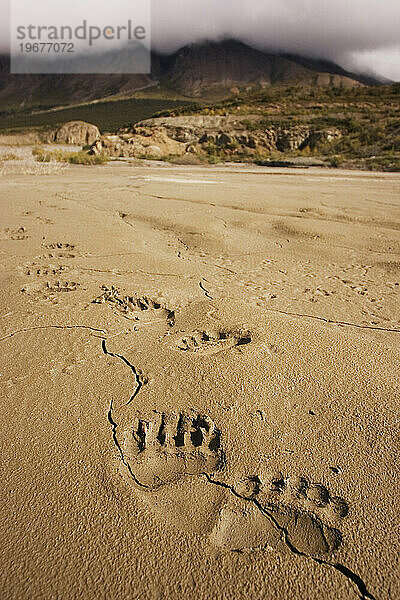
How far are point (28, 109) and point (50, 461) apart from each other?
3381 inches

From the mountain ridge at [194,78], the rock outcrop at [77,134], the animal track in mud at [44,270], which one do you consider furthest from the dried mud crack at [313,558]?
the mountain ridge at [194,78]

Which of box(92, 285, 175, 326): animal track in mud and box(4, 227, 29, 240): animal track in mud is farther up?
box(4, 227, 29, 240): animal track in mud

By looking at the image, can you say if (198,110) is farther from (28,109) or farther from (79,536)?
(28,109)

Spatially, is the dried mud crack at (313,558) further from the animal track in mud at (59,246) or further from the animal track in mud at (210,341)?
the animal track in mud at (59,246)

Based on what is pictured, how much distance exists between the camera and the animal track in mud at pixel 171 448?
96cm

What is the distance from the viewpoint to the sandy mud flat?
0.75 m

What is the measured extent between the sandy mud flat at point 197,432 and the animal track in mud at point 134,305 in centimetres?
1

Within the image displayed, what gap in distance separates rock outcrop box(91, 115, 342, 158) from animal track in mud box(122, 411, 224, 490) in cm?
1574

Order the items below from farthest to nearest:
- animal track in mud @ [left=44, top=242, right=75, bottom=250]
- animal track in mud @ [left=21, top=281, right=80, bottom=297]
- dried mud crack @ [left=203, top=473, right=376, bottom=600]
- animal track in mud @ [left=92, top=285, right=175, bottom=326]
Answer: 1. animal track in mud @ [left=44, top=242, right=75, bottom=250]
2. animal track in mud @ [left=21, top=281, right=80, bottom=297]
3. animal track in mud @ [left=92, top=285, right=175, bottom=326]
4. dried mud crack @ [left=203, top=473, right=376, bottom=600]

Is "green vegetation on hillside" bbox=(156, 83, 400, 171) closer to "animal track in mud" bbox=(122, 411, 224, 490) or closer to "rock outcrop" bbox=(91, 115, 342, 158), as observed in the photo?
"rock outcrop" bbox=(91, 115, 342, 158)

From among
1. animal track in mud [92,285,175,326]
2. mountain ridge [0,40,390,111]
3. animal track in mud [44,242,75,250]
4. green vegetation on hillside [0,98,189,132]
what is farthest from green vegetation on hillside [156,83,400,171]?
mountain ridge [0,40,390,111]

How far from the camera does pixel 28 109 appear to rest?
70.9 meters

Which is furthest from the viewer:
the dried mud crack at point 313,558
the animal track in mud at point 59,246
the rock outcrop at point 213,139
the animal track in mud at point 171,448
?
the rock outcrop at point 213,139

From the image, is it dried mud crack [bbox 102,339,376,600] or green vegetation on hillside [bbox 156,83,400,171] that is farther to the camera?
green vegetation on hillside [bbox 156,83,400,171]
